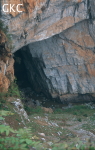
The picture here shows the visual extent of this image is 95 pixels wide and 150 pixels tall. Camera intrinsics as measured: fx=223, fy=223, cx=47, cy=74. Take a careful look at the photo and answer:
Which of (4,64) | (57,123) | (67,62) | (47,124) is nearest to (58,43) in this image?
(67,62)

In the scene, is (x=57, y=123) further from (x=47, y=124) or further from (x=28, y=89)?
(x=28, y=89)

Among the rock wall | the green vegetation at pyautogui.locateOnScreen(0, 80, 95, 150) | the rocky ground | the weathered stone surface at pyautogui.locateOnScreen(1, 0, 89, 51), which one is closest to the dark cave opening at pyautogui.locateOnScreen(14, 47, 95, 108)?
the rocky ground

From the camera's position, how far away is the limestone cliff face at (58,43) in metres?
10.5

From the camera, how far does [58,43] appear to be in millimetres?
13695

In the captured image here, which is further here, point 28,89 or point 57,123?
point 28,89

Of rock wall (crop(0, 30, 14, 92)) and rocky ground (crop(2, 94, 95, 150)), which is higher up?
rock wall (crop(0, 30, 14, 92))

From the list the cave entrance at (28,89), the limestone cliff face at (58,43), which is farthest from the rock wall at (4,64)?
the cave entrance at (28,89)

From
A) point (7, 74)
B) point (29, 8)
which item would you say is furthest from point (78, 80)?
point (29, 8)

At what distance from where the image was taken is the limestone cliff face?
10.5 meters

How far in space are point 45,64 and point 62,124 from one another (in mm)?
5060

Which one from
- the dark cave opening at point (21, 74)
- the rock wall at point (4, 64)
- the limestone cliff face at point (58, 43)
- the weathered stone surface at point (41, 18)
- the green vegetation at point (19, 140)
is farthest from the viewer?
the dark cave opening at point (21, 74)

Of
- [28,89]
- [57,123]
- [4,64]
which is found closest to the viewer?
[4,64]

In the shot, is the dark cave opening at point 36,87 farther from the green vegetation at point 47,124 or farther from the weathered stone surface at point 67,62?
the green vegetation at point 47,124

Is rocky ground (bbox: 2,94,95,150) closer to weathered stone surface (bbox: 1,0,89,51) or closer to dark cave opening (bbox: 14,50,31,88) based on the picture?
weathered stone surface (bbox: 1,0,89,51)
